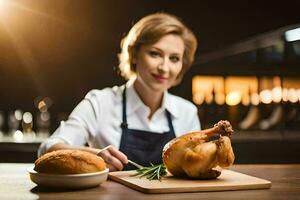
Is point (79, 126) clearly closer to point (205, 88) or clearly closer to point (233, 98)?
point (205, 88)

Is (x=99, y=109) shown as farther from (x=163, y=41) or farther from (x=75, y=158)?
(x=75, y=158)

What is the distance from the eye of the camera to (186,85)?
4090mm

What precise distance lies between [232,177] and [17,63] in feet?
9.84

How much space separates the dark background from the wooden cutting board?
8.76 ft

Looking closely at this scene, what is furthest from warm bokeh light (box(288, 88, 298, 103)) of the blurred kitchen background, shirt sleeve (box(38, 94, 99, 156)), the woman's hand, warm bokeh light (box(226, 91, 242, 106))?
the woman's hand

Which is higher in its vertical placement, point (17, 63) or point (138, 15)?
point (138, 15)

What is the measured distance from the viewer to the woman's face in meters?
2.24

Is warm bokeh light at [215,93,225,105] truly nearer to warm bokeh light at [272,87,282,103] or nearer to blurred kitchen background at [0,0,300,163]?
blurred kitchen background at [0,0,300,163]

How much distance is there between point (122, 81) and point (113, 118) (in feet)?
5.80

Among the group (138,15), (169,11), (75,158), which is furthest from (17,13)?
(75,158)

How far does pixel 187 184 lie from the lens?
1.23 metres

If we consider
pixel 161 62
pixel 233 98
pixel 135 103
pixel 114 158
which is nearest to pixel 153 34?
pixel 161 62

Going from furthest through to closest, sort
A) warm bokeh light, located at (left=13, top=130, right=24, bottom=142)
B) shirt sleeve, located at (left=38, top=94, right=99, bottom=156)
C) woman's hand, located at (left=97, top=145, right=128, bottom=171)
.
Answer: warm bokeh light, located at (left=13, top=130, right=24, bottom=142) → shirt sleeve, located at (left=38, top=94, right=99, bottom=156) → woman's hand, located at (left=97, top=145, right=128, bottom=171)

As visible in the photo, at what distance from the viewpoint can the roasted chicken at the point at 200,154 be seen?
1.27 m
